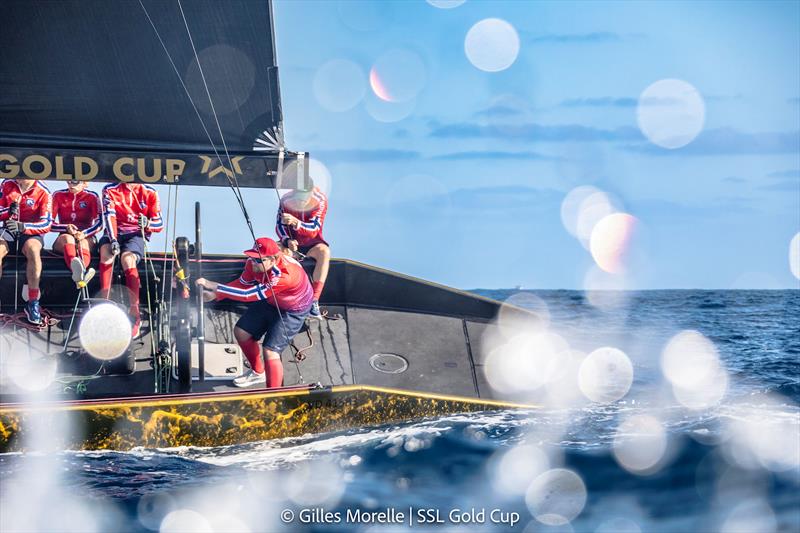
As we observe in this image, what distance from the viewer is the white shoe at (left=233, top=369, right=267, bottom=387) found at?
8625 mm

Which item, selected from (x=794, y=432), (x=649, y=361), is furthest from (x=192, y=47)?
(x=649, y=361)

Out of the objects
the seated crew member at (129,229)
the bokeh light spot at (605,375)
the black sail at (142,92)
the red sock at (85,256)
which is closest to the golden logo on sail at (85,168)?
the black sail at (142,92)

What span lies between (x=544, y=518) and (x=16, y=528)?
3.51 meters

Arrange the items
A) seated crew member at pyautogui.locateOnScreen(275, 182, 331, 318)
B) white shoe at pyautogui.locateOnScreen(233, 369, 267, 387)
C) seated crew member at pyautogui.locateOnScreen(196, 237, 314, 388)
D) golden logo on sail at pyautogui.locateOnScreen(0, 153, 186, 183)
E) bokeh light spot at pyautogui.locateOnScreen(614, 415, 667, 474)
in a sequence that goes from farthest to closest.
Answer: seated crew member at pyautogui.locateOnScreen(275, 182, 331, 318), white shoe at pyautogui.locateOnScreen(233, 369, 267, 387), seated crew member at pyautogui.locateOnScreen(196, 237, 314, 388), golden logo on sail at pyautogui.locateOnScreen(0, 153, 186, 183), bokeh light spot at pyautogui.locateOnScreen(614, 415, 667, 474)

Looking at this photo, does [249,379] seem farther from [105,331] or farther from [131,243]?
[131,243]

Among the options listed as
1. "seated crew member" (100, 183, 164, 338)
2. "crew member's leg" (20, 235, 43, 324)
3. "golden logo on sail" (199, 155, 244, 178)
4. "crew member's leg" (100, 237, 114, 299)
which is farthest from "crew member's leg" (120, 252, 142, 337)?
"golden logo on sail" (199, 155, 244, 178)

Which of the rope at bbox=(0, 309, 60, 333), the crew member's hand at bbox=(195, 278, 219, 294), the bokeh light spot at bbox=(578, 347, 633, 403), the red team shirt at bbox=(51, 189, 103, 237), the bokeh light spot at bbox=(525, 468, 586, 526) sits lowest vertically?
the bokeh light spot at bbox=(525, 468, 586, 526)

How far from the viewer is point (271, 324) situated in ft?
27.8

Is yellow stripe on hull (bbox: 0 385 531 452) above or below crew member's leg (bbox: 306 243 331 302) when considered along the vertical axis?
below

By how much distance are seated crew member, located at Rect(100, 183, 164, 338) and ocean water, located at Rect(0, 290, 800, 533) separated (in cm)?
273

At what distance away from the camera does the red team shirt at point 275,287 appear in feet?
27.0

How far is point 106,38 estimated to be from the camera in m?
7.72

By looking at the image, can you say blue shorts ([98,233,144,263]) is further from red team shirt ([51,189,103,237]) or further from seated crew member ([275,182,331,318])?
seated crew member ([275,182,331,318])

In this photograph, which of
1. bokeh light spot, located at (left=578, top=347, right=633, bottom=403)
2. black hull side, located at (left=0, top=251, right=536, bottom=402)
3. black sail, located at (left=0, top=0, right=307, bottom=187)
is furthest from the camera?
bokeh light spot, located at (left=578, top=347, right=633, bottom=403)
